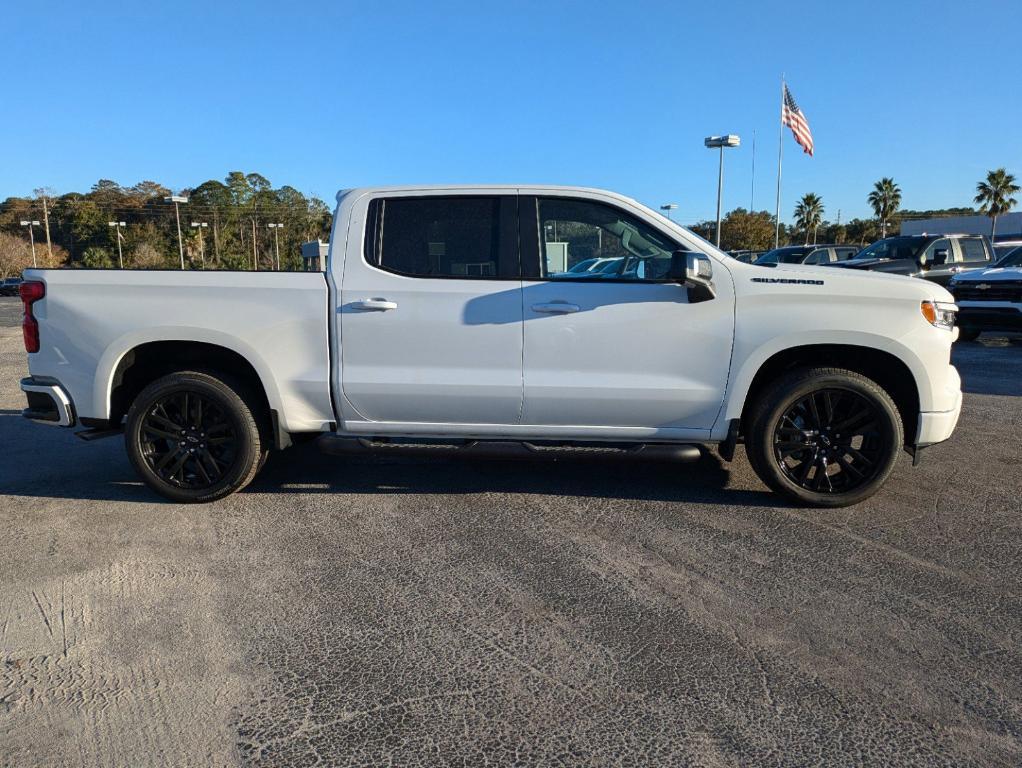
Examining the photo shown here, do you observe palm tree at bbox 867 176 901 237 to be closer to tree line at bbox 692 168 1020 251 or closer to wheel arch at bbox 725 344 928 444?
tree line at bbox 692 168 1020 251

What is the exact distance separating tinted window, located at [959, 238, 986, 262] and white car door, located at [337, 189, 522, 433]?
1551cm

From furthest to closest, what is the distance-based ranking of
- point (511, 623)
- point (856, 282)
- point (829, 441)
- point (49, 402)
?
point (49, 402) < point (829, 441) < point (856, 282) < point (511, 623)

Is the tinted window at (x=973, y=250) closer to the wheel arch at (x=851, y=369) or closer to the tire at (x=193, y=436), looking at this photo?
the wheel arch at (x=851, y=369)

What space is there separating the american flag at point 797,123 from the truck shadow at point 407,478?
28531 millimetres

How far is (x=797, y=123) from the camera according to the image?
30.7 meters

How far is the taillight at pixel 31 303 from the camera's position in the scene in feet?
14.8

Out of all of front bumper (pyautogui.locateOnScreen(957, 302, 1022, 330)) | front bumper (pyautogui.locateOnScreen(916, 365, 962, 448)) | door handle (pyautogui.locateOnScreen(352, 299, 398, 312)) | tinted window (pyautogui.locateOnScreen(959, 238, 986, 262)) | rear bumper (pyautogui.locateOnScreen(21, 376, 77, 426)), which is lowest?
front bumper (pyautogui.locateOnScreen(916, 365, 962, 448))

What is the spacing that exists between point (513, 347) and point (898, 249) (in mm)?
15418

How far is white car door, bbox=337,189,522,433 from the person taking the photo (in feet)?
14.5

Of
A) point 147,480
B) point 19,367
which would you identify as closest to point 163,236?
point 19,367

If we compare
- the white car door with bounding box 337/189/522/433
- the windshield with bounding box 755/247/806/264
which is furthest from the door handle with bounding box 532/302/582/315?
the windshield with bounding box 755/247/806/264

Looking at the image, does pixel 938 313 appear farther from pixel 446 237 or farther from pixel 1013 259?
pixel 1013 259

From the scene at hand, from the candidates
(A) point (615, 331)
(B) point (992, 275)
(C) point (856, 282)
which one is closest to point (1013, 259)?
(B) point (992, 275)

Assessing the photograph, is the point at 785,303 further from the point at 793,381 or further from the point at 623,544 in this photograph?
the point at 623,544
